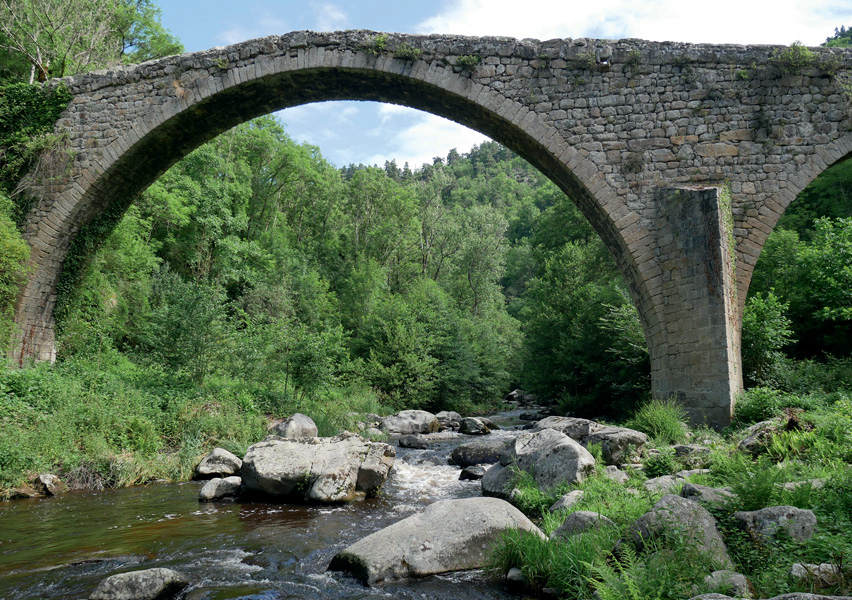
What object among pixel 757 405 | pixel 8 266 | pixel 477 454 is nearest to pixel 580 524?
pixel 477 454

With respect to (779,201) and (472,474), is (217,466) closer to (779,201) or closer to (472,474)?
(472,474)

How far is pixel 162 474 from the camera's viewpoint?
7859 millimetres

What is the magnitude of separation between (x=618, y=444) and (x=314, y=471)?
3.66 meters

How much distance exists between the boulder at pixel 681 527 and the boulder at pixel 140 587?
2965mm

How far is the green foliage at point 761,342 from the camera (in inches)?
356

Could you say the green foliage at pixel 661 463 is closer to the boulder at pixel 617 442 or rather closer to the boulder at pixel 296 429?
the boulder at pixel 617 442

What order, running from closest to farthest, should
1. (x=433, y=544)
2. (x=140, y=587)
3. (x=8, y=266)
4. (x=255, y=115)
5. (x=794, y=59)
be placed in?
(x=140, y=587) → (x=433, y=544) → (x=794, y=59) → (x=8, y=266) → (x=255, y=115)

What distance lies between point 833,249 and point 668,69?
16.0 feet

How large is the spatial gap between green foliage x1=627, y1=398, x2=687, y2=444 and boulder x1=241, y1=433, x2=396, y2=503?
362 cm

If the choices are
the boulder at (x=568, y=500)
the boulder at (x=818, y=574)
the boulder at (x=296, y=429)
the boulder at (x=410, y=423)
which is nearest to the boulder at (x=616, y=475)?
the boulder at (x=568, y=500)

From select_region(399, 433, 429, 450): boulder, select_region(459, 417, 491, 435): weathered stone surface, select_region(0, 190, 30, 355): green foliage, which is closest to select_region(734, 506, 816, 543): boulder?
select_region(399, 433, 429, 450): boulder

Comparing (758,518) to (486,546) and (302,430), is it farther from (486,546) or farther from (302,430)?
(302,430)

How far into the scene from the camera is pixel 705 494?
3.90 metres

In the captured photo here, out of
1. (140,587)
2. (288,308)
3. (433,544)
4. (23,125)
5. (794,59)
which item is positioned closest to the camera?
(140,587)
